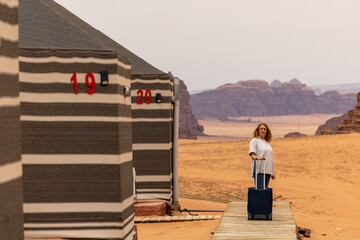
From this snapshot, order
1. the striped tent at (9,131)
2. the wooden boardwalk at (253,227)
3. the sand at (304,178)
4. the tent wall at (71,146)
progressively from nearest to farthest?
the striped tent at (9,131) < the tent wall at (71,146) < the wooden boardwalk at (253,227) < the sand at (304,178)

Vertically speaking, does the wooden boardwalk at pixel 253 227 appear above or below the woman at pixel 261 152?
below

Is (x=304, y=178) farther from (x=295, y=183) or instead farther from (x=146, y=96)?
(x=146, y=96)

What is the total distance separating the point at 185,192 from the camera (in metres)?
19.5

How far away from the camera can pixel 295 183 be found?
23281 mm

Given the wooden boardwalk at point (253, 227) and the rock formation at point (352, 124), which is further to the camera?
the rock formation at point (352, 124)

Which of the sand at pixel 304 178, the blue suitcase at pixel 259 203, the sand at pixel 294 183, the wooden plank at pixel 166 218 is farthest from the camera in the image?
the sand at pixel 304 178

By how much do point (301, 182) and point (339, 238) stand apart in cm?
1406

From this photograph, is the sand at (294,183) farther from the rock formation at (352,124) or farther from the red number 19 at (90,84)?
the rock formation at (352,124)

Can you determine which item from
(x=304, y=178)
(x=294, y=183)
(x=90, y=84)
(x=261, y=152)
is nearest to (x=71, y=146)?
(x=90, y=84)

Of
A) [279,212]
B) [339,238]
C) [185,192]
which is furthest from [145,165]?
[185,192]

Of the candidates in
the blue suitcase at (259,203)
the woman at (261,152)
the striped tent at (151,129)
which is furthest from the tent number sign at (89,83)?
the striped tent at (151,129)

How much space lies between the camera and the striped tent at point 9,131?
11.5 ft

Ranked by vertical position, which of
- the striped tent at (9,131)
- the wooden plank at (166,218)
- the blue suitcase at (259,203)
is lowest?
the wooden plank at (166,218)

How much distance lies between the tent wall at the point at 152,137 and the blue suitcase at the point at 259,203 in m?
3.39
